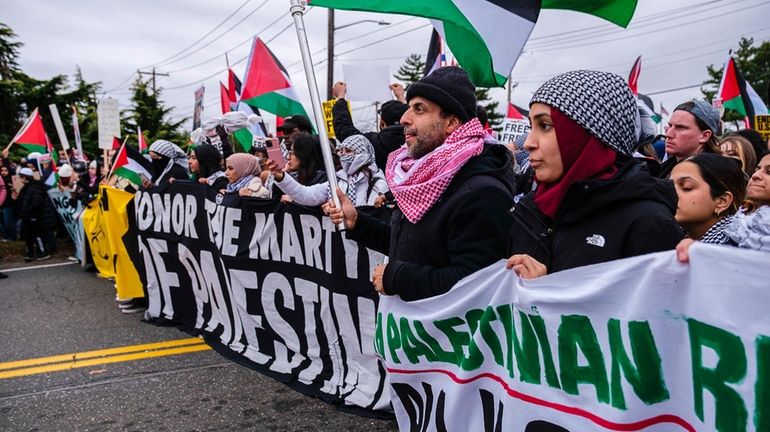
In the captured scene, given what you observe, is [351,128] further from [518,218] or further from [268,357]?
[518,218]

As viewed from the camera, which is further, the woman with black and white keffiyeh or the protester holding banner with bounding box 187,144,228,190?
the woman with black and white keffiyeh

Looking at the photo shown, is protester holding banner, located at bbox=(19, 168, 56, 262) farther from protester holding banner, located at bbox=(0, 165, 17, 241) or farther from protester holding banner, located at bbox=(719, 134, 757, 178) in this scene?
protester holding banner, located at bbox=(719, 134, 757, 178)

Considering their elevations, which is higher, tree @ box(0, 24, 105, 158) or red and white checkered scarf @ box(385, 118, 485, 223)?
tree @ box(0, 24, 105, 158)

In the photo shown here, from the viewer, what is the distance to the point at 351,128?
5199mm

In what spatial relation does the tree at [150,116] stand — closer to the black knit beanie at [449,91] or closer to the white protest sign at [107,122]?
the white protest sign at [107,122]

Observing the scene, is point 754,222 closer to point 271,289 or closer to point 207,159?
point 271,289

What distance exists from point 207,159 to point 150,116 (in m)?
27.6

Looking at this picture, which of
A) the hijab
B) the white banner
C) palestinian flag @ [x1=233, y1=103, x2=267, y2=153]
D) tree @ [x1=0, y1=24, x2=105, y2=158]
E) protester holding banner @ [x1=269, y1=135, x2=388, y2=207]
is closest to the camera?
the white banner

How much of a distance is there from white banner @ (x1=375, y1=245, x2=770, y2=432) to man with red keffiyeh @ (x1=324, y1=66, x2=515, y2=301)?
12 cm

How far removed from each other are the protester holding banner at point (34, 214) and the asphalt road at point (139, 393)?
16.4 ft

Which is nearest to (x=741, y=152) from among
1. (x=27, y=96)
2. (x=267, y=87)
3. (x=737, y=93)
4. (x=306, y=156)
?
(x=306, y=156)

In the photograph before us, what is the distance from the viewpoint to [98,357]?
4.89 meters

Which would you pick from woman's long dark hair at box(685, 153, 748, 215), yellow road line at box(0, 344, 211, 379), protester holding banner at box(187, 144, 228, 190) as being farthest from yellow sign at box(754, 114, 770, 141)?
yellow road line at box(0, 344, 211, 379)

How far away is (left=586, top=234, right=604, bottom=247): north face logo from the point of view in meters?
1.74
